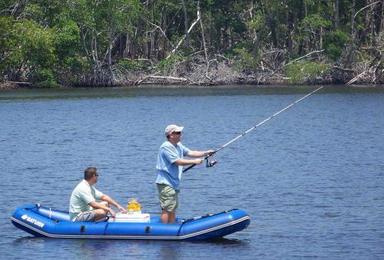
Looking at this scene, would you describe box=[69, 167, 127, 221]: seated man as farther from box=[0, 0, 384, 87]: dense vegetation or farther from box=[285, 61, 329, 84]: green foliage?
box=[285, 61, 329, 84]: green foliage

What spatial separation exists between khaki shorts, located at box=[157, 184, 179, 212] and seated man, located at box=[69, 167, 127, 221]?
747 millimetres

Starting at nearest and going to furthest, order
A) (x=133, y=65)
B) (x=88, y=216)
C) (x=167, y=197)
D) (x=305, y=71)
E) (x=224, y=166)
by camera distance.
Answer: (x=167, y=197) < (x=88, y=216) < (x=224, y=166) < (x=305, y=71) < (x=133, y=65)

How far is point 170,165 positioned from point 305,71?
51.8 meters

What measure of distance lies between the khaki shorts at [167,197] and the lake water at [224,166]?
0.64m

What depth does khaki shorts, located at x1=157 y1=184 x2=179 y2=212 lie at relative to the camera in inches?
815

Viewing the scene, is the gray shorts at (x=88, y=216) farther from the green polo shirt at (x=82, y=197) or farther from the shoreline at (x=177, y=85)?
the shoreline at (x=177, y=85)

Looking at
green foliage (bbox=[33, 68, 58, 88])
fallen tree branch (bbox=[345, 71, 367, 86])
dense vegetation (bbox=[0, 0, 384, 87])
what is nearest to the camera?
fallen tree branch (bbox=[345, 71, 367, 86])

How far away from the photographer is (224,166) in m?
33.7

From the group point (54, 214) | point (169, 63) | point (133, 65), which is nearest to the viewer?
point (54, 214)

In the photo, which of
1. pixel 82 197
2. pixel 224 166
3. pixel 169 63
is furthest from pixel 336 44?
pixel 82 197

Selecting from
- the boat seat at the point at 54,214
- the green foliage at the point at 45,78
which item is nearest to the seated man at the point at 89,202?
the boat seat at the point at 54,214

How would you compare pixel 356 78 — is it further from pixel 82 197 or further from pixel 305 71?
pixel 82 197

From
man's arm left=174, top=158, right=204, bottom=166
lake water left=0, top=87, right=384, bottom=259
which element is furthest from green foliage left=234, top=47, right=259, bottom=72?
man's arm left=174, top=158, right=204, bottom=166

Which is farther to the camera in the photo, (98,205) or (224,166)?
(224,166)
